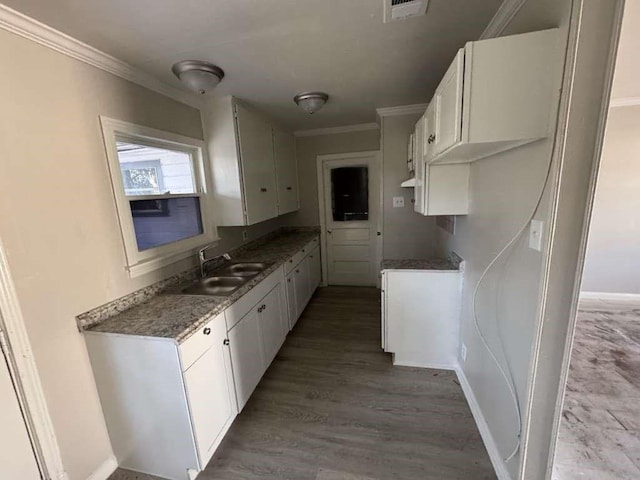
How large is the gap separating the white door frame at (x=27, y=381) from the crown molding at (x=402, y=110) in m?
3.18

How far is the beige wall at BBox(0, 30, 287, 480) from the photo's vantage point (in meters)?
1.24

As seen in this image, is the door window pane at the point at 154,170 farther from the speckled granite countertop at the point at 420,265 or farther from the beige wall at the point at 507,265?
the beige wall at the point at 507,265

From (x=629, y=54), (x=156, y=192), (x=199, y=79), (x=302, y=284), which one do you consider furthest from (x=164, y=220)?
(x=629, y=54)

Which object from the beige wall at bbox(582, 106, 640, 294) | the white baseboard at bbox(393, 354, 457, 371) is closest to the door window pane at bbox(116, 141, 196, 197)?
the white baseboard at bbox(393, 354, 457, 371)

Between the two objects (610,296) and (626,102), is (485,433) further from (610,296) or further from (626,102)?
(626,102)

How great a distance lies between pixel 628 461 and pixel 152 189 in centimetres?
340

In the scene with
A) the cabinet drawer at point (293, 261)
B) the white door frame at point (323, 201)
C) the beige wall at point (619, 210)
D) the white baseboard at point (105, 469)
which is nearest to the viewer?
the white baseboard at point (105, 469)

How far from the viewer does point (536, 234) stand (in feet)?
3.85

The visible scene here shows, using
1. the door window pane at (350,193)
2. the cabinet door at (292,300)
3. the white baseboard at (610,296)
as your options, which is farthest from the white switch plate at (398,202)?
the white baseboard at (610,296)

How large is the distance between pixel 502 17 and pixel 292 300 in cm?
270

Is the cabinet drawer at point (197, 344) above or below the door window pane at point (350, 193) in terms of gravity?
below

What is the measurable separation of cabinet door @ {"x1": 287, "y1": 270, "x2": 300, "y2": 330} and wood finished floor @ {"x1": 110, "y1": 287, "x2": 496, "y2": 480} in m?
0.34

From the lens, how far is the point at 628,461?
1.52 m

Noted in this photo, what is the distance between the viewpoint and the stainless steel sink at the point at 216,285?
2176 millimetres
